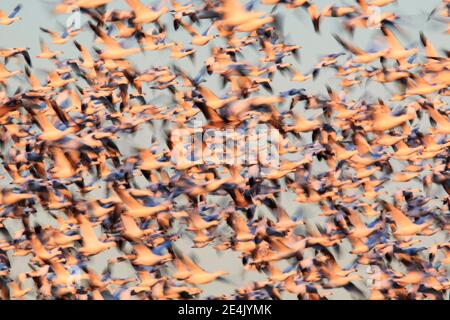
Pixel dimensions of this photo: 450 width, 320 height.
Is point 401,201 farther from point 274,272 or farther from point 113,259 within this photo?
point 113,259

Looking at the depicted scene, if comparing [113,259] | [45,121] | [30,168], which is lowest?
[113,259]

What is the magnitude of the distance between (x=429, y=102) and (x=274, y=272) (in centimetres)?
622

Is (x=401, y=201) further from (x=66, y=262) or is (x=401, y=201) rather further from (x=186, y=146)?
(x=66, y=262)

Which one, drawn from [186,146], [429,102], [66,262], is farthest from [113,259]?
[429,102]

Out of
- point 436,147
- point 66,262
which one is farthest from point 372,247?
point 66,262

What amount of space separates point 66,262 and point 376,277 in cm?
844

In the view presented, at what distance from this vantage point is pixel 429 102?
37406 millimetres

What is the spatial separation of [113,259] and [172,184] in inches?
146

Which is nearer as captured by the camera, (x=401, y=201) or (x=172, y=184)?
(x=172, y=184)

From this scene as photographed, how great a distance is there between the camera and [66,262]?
125 feet
